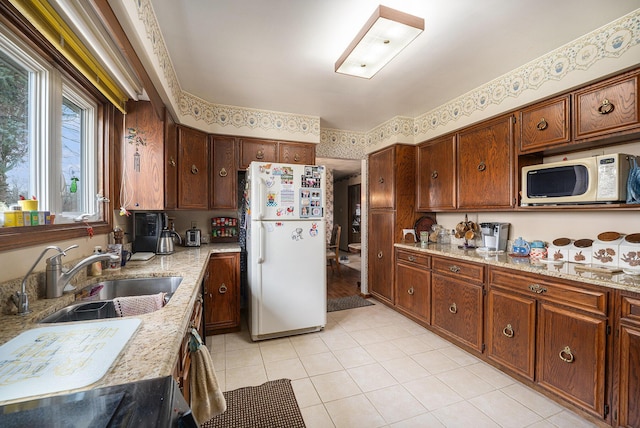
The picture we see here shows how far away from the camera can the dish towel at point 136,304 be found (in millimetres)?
1322

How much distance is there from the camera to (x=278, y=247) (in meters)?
2.55

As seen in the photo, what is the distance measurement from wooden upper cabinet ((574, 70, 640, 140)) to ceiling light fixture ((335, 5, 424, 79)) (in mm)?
1255

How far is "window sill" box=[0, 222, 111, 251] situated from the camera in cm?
107

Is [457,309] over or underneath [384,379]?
over

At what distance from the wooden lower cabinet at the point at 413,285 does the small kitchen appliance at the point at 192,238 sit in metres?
2.30

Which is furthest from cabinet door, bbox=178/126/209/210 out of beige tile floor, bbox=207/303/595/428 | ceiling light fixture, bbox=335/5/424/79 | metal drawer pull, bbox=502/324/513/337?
metal drawer pull, bbox=502/324/513/337

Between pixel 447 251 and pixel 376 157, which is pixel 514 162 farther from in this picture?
pixel 376 157

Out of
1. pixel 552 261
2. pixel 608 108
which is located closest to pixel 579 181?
pixel 608 108

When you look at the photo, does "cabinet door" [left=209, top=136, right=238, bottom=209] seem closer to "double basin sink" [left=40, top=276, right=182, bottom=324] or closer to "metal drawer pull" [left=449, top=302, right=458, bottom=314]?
"double basin sink" [left=40, top=276, right=182, bottom=324]

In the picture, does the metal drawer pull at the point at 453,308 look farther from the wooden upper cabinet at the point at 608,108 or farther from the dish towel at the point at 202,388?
the dish towel at the point at 202,388

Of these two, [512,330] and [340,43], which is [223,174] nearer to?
[340,43]

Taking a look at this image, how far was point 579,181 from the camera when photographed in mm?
1800

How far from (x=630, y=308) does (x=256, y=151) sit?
318 centimetres

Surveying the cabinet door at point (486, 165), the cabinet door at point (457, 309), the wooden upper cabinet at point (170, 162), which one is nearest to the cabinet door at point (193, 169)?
the wooden upper cabinet at point (170, 162)
